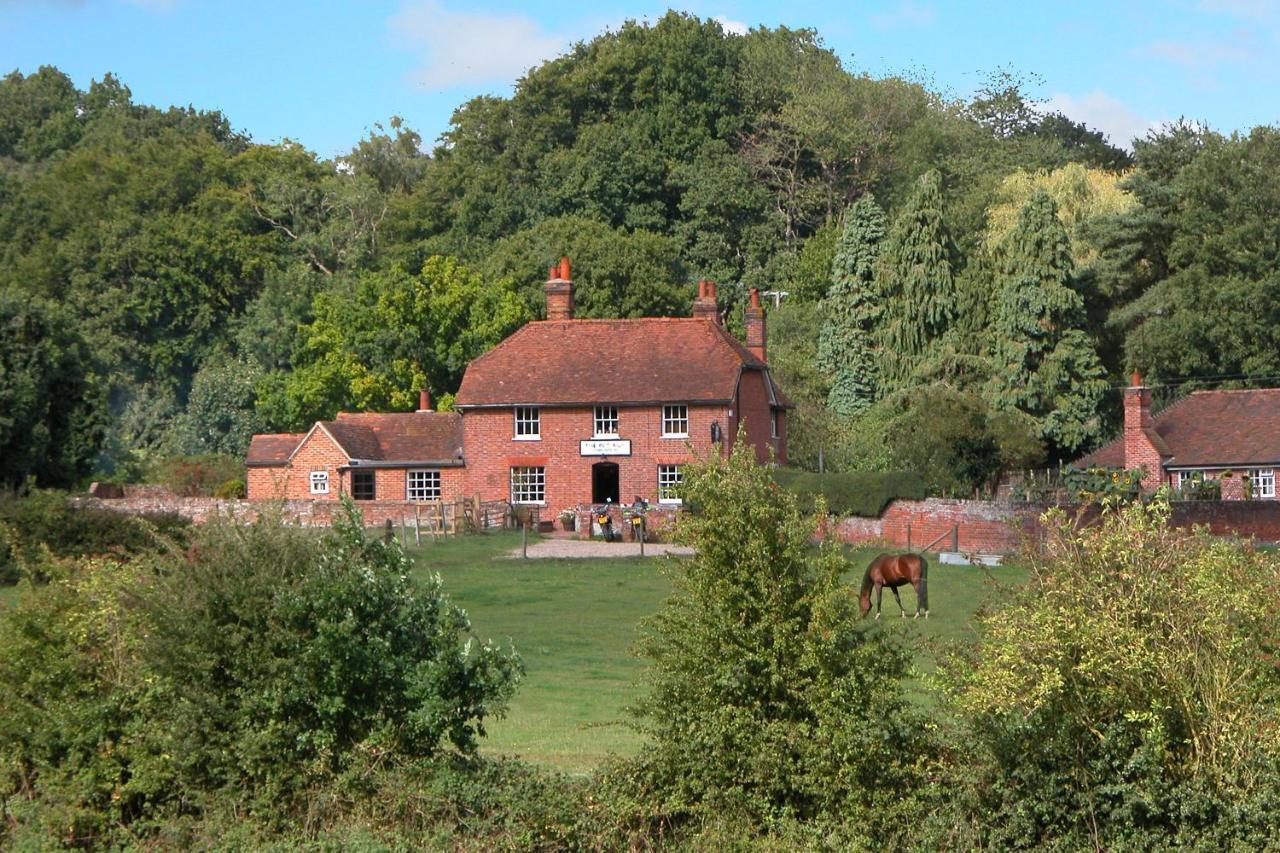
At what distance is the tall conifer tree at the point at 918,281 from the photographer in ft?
234

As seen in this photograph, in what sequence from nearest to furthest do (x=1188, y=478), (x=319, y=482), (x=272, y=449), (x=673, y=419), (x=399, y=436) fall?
(x=1188, y=478) → (x=673, y=419) → (x=319, y=482) → (x=399, y=436) → (x=272, y=449)

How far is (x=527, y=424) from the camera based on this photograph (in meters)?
58.7

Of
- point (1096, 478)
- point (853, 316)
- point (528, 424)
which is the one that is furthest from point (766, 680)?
point (853, 316)

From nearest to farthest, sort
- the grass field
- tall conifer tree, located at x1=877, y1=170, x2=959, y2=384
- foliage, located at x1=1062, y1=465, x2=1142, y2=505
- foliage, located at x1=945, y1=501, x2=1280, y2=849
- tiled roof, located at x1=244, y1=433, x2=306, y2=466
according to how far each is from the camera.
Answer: foliage, located at x1=945, y1=501, x2=1280, y2=849
the grass field
foliage, located at x1=1062, y1=465, x2=1142, y2=505
tiled roof, located at x1=244, y1=433, x2=306, y2=466
tall conifer tree, located at x1=877, y1=170, x2=959, y2=384

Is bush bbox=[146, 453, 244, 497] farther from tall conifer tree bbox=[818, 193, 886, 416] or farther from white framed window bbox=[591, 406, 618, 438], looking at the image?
tall conifer tree bbox=[818, 193, 886, 416]

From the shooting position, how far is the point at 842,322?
73938 millimetres

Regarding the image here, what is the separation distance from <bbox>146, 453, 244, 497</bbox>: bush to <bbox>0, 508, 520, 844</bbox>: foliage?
5203 centimetres

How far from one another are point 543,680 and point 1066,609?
13064 mm

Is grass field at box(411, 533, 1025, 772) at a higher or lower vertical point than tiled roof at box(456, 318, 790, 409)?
lower

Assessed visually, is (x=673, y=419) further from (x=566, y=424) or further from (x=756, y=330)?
(x=756, y=330)

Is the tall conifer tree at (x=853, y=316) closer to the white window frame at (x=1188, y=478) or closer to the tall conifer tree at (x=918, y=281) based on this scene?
the tall conifer tree at (x=918, y=281)

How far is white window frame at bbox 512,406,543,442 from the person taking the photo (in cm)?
5850

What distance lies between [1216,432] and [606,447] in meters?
20.1

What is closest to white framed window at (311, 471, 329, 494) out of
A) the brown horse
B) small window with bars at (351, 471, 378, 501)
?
small window with bars at (351, 471, 378, 501)
